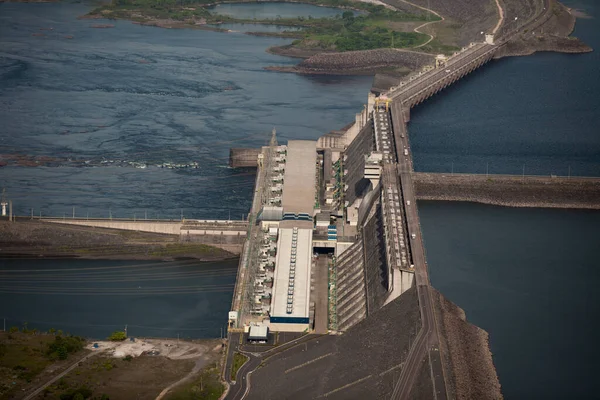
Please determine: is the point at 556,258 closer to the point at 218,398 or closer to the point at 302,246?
the point at 302,246

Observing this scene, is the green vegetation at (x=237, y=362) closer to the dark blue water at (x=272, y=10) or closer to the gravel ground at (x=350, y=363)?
the gravel ground at (x=350, y=363)

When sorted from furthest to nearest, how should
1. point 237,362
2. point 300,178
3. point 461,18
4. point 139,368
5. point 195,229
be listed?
1. point 461,18
2. point 300,178
3. point 195,229
4. point 237,362
5. point 139,368

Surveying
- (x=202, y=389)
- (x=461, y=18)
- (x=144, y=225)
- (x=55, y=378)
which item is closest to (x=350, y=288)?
(x=202, y=389)

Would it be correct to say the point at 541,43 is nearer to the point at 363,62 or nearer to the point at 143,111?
the point at 363,62

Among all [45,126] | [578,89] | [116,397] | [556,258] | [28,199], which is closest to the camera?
[116,397]

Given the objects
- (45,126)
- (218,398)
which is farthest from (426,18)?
(218,398)

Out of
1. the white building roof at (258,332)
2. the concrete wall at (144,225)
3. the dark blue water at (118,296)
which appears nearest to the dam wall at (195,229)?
the concrete wall at (144,225)
